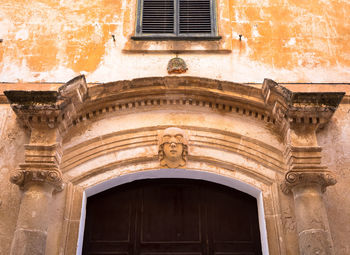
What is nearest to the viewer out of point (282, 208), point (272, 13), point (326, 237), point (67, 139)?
point (326, 237)

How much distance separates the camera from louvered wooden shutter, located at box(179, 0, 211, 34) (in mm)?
7867

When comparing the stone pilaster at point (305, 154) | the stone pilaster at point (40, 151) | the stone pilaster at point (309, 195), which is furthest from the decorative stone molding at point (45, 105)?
the stone pilaster at point (309, 195)

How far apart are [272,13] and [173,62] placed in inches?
75.6

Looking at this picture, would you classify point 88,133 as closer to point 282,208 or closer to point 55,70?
point 55,70

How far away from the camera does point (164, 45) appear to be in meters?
7.64

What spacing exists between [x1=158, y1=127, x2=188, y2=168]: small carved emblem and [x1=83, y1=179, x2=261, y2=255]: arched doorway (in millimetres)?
512

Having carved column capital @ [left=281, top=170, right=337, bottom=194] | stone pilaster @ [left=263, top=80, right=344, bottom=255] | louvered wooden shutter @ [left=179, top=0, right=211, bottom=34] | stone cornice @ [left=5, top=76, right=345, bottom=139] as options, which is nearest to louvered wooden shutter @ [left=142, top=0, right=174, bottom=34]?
louvered wooden shutter @ [left=179, top=0, right=211, bottom=34]

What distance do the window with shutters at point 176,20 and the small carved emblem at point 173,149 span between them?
1.86m

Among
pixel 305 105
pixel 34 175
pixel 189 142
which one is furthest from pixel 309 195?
pixel 34 175

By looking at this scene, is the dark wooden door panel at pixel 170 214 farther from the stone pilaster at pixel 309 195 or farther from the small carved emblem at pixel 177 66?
the small carved emblem at pixel 177 66

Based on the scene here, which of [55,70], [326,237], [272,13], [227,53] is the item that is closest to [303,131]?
[326,237]

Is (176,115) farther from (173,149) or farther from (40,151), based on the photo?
(40,151)

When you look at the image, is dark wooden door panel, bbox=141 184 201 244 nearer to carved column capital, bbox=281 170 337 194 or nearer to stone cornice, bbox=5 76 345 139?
stone cornice, bbox=5 76 345 139

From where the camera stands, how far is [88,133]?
676 centimetres
